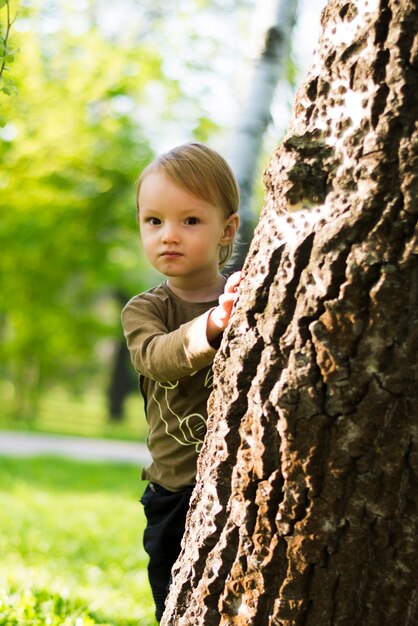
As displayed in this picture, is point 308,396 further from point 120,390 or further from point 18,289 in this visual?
point 120,390

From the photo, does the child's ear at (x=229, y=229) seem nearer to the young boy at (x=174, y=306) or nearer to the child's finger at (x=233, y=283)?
the young boy at (x=174, y=306)

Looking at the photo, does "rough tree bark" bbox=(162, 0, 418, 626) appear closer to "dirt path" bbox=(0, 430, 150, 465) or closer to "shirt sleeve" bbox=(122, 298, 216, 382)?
"shirt sleeve" bbox=(122, 298, 216, 382)

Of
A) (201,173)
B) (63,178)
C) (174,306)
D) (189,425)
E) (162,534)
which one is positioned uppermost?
(63,178)

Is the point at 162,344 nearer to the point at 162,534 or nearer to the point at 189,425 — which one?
the point at 189,425

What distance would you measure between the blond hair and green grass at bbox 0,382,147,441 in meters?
19.8

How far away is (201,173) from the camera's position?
2623 millimetres

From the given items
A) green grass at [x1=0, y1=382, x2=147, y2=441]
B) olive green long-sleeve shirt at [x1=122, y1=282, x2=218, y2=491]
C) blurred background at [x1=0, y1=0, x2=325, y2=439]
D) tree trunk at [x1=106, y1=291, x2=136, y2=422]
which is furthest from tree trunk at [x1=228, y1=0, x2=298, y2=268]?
tree trunk at [x1=106, y1=291, x2=136, y2=422]

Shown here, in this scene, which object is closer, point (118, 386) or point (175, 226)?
point (175, 226)

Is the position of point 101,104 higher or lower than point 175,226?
higher

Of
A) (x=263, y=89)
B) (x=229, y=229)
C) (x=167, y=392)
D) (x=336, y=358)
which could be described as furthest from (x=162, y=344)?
(x=263, y=89)

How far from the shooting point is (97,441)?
68.0 ft

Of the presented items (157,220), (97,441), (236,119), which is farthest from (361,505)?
(97,441)

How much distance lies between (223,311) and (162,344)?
0.29 metres

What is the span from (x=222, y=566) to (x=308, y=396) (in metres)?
0.52
